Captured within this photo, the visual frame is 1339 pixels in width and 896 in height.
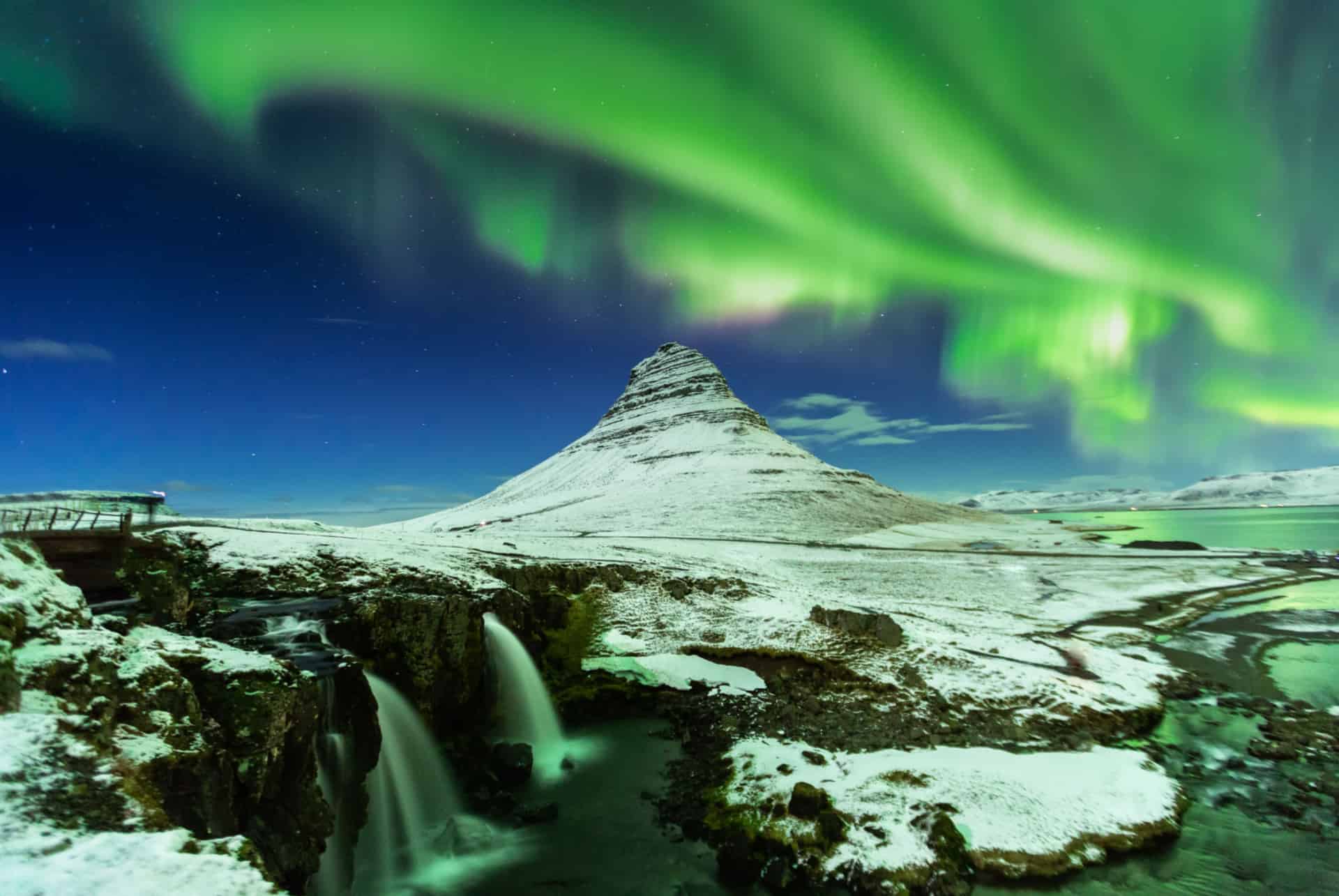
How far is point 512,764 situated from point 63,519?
64.1 ft

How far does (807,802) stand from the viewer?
14617 millimetres

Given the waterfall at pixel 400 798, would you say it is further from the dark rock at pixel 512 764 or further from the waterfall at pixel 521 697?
the waterfall at pixel 521 697

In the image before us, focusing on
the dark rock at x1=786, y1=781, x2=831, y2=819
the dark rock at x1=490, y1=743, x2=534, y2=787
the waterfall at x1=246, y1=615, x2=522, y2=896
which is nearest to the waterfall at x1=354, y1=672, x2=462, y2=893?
the waterfall at x1=246, y1=615, x2=522, y2=896

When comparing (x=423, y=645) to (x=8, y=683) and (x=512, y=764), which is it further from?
(x=8, y=683)

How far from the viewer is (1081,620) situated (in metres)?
38.4

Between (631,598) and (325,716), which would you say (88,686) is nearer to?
(325,716)

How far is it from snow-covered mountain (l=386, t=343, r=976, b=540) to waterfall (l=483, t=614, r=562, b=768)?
70.1 m

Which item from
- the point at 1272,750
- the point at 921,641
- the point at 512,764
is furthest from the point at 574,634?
the point at 1272,750

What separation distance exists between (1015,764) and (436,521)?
155809 millimetres

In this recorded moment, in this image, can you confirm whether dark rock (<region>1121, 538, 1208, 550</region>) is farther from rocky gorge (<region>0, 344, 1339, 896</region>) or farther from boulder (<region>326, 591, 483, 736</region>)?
boulder (<region>326, 591, 483, 736</region>)

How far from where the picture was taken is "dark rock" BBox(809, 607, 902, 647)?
2661 centimetres

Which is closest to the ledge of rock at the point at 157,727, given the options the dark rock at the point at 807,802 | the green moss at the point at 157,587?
the green moss at the point at 157,587

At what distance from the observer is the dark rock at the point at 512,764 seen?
18.2 m

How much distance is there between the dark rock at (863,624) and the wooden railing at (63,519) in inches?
1144
